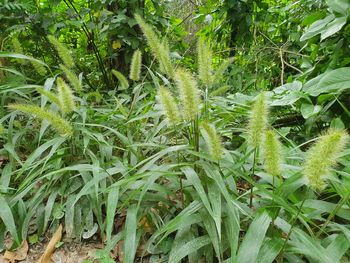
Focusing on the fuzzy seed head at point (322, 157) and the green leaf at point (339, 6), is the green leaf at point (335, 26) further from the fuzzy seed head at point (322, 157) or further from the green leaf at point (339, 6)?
the fuzzy seed head at point (322, 157)

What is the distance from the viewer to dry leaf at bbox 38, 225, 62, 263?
143cm

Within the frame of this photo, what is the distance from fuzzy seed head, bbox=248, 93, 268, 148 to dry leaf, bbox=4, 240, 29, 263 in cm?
112

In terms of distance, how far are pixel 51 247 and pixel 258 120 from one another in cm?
104

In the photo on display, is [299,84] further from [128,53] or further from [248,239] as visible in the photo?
[128,53]

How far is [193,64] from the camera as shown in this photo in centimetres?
344

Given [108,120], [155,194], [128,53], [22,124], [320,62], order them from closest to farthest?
[155,194], [320,62], [108,120], [22,124], [128,53]

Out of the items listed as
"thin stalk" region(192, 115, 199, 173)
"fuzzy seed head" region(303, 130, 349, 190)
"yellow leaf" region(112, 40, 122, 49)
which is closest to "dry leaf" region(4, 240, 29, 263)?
"thin stalk" region(192, 115, 199, 173)

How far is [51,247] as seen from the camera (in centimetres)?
146

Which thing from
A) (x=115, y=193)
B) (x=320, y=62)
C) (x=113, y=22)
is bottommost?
(x=115, y=193)

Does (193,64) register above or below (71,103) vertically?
below

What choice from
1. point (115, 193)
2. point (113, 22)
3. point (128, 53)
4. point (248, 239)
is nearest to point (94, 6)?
point (113, 22)

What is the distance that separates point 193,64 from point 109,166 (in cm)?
203

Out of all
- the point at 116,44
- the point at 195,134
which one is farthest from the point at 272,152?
the point at 116,44

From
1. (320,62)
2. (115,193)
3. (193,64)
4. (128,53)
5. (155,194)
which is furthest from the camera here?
(193,64)
